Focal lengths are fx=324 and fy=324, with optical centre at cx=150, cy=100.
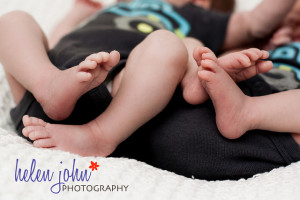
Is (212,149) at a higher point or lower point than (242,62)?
lower

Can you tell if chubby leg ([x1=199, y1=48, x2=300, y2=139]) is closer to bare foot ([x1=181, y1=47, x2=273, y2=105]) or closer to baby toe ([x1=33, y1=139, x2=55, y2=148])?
bare foot ([x1=181, y1=47, x2=273, y2=105])

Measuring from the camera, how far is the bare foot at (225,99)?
0.53 m

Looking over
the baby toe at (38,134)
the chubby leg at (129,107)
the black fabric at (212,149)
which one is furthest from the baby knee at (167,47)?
the baby toe at (38,134)

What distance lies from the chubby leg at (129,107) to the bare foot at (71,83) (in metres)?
0.04

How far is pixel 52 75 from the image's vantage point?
59 cm

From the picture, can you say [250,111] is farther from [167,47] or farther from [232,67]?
[167,47]

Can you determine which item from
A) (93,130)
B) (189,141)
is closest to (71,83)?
(93,130)

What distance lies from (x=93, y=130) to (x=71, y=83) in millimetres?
100

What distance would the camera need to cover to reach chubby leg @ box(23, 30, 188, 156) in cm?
56

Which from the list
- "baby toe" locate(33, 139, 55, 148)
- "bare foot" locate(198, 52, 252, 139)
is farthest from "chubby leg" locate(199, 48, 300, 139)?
"baby toe" locate(33, 139, 55, 148)

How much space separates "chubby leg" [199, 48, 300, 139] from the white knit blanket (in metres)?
0.08

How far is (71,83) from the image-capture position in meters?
0.52

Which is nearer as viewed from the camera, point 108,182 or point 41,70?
point 108,182

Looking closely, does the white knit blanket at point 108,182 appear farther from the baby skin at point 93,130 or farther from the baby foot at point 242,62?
the baby foot at point 242,62
